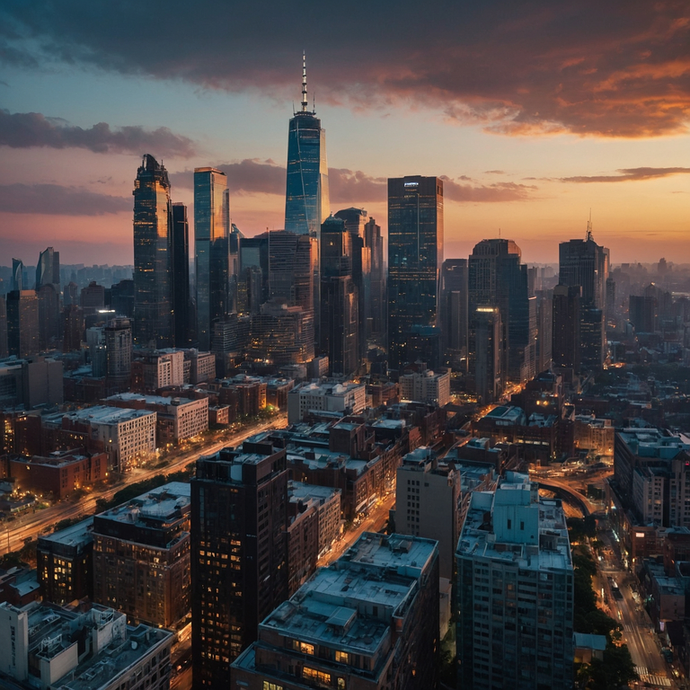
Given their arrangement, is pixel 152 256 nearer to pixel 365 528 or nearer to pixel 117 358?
pixel 117 358

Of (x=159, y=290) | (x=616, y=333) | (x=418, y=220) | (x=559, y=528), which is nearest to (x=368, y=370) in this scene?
(x=418, y=220)

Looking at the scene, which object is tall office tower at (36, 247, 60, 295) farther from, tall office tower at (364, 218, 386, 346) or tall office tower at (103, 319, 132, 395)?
tall office tower at (364, 218, 386, 346)

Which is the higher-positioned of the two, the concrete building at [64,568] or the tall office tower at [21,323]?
the tall office tower at [21,323]

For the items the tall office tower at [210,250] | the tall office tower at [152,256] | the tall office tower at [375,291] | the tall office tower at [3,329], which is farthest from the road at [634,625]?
the tall office tower at [375,291]

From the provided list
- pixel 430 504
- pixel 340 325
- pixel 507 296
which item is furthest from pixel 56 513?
pixel 507 296

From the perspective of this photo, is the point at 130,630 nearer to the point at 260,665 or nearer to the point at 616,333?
the point at 260,665

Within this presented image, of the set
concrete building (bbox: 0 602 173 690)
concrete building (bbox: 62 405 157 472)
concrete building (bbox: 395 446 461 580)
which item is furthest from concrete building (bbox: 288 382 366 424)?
concrete building (bbox: 0 602 173 690)

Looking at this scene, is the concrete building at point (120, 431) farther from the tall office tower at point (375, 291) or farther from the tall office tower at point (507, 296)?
the tall office tower at point (375, 291)
